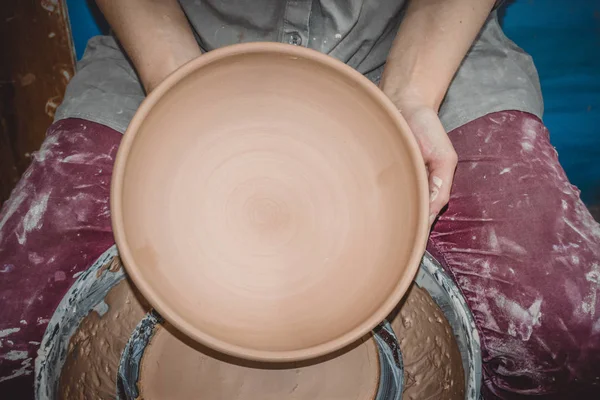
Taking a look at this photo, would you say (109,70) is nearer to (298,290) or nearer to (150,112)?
(150,112)

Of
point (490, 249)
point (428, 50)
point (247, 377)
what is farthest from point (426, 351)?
point (428, 50)

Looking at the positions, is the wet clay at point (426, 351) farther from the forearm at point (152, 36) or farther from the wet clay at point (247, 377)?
the forearm at point (152, 36)

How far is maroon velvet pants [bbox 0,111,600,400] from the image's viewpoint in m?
0.76

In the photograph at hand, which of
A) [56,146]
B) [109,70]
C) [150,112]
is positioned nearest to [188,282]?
[150,112]

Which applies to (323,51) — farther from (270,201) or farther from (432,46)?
(270,201)

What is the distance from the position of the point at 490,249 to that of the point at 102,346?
0.68 meters

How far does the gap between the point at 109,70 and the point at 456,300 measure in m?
0.79

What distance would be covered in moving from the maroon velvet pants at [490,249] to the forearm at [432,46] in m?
0.13

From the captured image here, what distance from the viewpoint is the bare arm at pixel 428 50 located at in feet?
2.71

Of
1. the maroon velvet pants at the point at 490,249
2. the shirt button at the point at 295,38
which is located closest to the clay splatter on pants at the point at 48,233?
the maroon velvet pants at the point at 490,249

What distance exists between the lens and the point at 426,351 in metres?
0.85

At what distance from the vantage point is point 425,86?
83 centimetres

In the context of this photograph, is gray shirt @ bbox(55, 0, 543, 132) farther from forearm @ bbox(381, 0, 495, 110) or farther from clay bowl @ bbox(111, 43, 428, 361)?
clay bowl @ bbox(111, 43, 428, 361)

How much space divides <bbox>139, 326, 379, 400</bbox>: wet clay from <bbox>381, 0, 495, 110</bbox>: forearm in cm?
46
